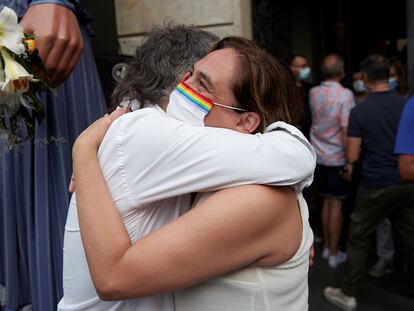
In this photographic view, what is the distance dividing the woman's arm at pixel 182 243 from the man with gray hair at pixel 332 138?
3.48m

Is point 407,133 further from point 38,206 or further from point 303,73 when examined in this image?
point 303,73

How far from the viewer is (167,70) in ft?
4.60

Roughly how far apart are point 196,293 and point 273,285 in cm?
17

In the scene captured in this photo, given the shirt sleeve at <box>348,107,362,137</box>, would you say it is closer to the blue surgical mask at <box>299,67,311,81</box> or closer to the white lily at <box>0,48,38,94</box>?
the blue surgical mask at <box>299,67,311,81</box>

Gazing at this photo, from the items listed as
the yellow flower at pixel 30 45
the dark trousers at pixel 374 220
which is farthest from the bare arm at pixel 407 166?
the yellow flower at pixel 30 45

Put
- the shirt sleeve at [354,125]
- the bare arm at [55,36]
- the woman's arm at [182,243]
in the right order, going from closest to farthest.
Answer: the woman's arm at [182,243]
the bare arm at [55,36]
the shirt sleeve at [354,125]

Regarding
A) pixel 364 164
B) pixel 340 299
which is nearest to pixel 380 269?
pixel 340 299

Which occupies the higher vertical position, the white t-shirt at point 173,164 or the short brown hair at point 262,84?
the short brown hair at point 262,84

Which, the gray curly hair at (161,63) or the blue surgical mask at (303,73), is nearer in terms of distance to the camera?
the gray curly hair at (161,63)

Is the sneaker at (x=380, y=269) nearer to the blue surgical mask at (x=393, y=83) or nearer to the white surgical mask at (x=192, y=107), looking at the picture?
the blue surgical mask at (x=393, y=83)

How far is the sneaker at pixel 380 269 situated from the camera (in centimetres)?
428

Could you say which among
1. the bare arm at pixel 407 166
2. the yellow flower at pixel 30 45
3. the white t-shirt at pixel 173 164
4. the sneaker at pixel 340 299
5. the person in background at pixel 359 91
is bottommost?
the sneaker at pixel 340 299

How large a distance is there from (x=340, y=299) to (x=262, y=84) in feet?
9.67

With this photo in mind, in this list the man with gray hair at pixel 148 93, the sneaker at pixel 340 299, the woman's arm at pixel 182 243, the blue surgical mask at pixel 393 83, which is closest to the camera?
the woman's arm at pixel 182 243
